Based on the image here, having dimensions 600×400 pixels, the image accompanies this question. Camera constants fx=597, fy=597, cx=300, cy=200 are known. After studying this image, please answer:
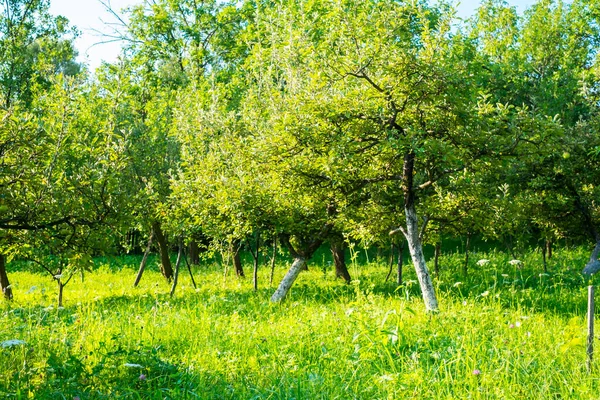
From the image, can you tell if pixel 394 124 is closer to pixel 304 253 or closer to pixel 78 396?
pixel 304 253

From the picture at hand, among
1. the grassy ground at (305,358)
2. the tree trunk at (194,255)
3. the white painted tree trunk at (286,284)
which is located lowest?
the grassy ground at (305,358)

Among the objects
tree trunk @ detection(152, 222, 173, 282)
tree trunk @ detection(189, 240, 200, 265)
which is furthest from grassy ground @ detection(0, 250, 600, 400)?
tree trunk @ detection(189, 240, 200, 265)

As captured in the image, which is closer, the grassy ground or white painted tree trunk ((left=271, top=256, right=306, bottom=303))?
the grassy ground

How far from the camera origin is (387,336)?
682cm

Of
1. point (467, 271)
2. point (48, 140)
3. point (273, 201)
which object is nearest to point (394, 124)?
point (273, 201)

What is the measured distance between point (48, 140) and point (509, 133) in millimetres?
6931

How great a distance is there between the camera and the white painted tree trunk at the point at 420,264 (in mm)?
9453

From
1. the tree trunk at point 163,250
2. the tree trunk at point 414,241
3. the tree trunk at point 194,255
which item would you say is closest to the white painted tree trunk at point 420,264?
the tree trunk at point 414,241

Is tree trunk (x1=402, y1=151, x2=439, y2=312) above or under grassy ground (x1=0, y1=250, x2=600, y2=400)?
above

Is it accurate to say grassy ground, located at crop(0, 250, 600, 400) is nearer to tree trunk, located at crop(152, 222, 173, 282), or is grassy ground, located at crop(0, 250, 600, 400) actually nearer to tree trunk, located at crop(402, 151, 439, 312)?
tree trunk, located at crop(402, 151, 439, 312)

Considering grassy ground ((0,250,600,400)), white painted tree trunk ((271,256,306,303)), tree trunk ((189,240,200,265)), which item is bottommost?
grassy ground ((0,250,600,400))

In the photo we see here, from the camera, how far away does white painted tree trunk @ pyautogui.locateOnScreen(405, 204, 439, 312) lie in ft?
31.0

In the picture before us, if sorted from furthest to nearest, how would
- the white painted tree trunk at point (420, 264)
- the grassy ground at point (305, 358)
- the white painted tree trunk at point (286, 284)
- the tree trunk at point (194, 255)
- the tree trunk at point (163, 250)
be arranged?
the tree trunk at point (194, 255), the tree trunk at point (163, 250), the white painted tree trunk at point (286, 284), the white painted tree trunk at point (420, 264), the grassy ground at point (305, 358)

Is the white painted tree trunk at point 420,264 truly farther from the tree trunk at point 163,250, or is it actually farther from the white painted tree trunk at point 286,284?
the tree trunk at point 163,250
